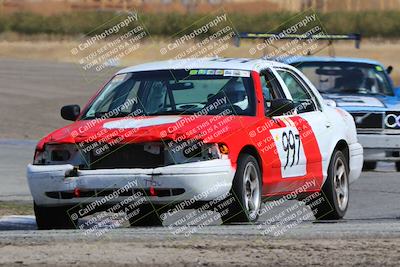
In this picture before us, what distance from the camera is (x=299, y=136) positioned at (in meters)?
11.6

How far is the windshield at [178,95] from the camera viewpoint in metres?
11.2

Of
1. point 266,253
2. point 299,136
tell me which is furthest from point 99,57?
point 266,253

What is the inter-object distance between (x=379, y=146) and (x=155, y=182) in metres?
7.32

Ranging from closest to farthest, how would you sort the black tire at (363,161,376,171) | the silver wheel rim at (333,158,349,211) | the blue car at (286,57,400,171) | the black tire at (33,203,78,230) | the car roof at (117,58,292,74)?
the black tire at (33,203,78,230) → the car roof at (117,58,292,74) → the silver wheel rim at (333,158,349,211) → the blue car at (286,57,400,171) → the black tire at (363,161,376,171)

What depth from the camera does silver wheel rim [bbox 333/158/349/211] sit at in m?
12.2

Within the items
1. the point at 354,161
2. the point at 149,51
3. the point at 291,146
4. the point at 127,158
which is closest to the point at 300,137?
the point at 291,146

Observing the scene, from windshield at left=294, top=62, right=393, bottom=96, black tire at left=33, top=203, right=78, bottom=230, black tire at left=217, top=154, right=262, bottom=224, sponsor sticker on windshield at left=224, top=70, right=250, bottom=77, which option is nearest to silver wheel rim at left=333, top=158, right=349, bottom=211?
sponsor sticker on windshield at left=224, top=70, right=250, bottom=77

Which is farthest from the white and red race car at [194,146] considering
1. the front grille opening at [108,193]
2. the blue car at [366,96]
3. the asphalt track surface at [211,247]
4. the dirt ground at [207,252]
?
the blue car at [366,96]

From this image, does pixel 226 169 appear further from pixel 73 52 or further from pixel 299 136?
pixel 73 52

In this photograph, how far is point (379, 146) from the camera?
16922mm

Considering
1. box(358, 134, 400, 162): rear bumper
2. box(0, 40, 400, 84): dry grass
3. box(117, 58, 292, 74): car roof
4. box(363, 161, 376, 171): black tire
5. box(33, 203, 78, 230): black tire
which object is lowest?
box(0, 40, 400, 84): dry grass

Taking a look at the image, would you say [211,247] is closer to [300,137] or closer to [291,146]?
[291,146]

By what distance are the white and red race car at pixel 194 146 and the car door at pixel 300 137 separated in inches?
0.5

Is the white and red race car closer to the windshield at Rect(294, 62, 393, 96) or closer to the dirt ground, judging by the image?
the dirt ground
